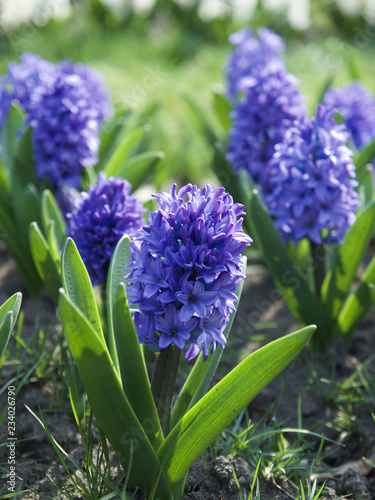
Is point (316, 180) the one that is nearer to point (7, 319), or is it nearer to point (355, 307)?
point (355, 307)

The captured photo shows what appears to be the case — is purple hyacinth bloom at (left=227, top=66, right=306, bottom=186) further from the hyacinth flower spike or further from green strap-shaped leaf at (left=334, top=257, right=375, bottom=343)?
the hyacinth flower spike

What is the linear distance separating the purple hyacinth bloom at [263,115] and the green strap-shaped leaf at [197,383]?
1493 millimetres

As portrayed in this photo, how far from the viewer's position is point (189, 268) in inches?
61.0

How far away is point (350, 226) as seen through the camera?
101 inches

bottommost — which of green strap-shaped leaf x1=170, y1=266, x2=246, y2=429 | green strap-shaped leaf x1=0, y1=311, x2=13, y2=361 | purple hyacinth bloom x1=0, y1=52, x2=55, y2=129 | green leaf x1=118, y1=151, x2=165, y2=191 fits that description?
green strap-shaped leaf x1=170, y1=266, x2=246, y2=429

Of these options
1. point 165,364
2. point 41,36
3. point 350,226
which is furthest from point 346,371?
point 41,36

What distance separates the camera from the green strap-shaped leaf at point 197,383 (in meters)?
1.86

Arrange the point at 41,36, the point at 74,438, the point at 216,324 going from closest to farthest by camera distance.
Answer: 1. the point at 216,324
2. the point at 74,438
3. the point at 41,36

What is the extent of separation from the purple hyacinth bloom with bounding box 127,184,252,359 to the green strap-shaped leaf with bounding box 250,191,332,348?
0.87 metres

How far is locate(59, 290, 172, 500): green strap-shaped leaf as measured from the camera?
1.49 m

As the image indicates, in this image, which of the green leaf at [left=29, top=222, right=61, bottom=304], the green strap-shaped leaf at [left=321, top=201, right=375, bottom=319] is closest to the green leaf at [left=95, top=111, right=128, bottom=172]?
the green leaf at [left=29, top=222, right=61, bottom=304]

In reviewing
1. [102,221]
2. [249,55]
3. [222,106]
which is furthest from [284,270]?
[249,55]

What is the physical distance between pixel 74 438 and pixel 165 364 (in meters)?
0.67

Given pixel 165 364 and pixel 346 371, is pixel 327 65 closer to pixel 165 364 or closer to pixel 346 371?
pixel 346 371
